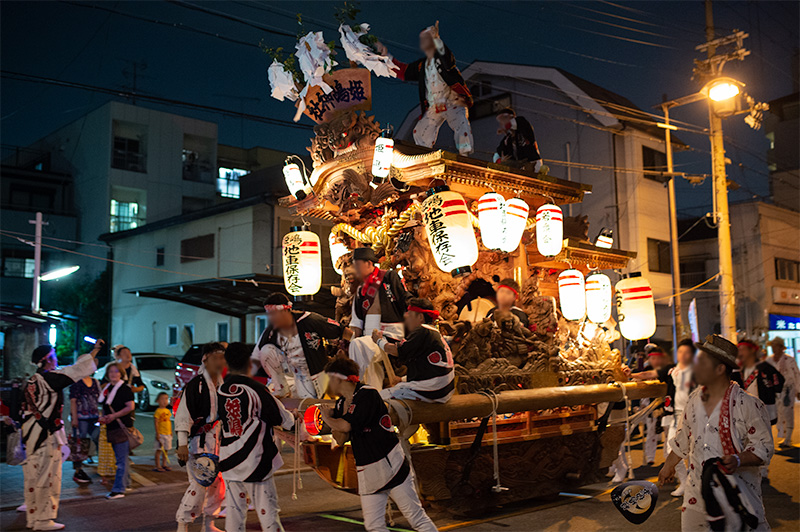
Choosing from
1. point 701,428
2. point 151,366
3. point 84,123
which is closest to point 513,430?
point 701,428

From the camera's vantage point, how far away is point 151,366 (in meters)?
22.2

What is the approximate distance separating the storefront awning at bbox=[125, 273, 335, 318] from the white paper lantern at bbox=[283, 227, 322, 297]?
22.4ft

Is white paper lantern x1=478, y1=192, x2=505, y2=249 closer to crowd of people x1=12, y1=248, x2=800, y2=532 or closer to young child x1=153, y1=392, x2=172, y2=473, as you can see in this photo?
crowd of people x1=12, y1=248, x2=800, y2=532

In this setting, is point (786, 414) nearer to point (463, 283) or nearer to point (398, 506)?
point (463, 283)

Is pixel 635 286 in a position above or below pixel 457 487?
above

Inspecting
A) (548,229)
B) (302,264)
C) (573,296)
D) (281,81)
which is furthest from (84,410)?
(573,296)

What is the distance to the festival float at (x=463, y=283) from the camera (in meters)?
7.85

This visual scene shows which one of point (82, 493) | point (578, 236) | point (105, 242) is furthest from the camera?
point (105, 242)

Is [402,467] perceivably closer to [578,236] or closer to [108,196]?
[578,236]

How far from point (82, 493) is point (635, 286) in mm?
10421

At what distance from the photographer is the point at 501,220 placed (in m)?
9.35

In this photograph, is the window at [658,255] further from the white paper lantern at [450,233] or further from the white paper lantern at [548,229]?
the white paper lantern at [450,233]

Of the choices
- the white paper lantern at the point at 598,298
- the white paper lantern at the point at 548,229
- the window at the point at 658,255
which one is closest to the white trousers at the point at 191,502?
the white paper lantern at the point at 548,229

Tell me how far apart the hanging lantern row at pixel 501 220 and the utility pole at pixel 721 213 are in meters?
9.31
